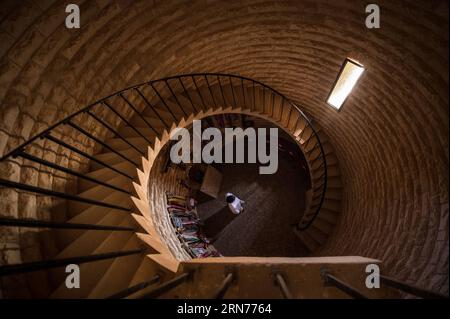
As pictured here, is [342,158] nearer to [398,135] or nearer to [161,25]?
[398,135]

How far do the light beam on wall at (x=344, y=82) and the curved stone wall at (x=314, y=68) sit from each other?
15 centimetres

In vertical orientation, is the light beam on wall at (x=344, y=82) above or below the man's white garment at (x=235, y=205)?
above

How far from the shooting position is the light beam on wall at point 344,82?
4.14 m

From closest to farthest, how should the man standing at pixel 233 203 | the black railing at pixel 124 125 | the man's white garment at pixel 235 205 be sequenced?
the black railing at pixel 124 125
the man standing at pixel 233 203
the man's white garment at pixel 235 205

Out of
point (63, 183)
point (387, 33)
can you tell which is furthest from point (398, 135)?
point (63, 183)

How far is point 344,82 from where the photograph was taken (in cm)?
464

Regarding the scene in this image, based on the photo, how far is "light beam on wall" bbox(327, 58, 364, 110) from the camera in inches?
163

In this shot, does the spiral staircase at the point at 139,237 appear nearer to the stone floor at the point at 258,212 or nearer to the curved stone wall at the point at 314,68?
the curved stone wall at the point at 314,68

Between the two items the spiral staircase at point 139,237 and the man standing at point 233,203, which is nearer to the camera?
the spiral staircase at point 139,237

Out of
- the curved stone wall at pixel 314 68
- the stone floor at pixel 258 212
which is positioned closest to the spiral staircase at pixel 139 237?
the curved stone wall at pixel 314 68

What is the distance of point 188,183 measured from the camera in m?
7.78

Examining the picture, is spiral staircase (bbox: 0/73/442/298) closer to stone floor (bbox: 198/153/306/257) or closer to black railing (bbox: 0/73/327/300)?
black railing (bbox: 0/73/327/300)

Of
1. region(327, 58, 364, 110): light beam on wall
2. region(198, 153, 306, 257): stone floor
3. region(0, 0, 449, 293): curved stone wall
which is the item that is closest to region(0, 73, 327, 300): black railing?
region(0, 0, 449, 293): curved stone wall

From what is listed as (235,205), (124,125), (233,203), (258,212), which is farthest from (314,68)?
(258,212)
